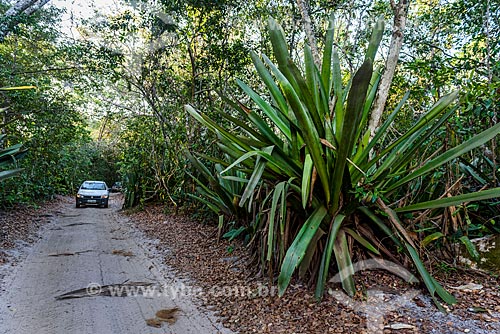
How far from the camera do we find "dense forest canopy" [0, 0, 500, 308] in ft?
9.20

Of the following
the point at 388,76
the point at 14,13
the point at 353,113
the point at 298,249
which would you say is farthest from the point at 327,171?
the point at 14,13

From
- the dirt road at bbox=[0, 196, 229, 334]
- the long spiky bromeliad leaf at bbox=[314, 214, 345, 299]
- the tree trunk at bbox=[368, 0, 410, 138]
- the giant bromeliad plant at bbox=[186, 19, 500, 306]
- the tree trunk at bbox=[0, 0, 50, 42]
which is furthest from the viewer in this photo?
the tree trunk at bbox=[0, 0, 50, 42]

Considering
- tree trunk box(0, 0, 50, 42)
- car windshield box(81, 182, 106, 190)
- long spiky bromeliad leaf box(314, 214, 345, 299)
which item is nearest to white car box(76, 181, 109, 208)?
car windshield box(81, 182, 106, 190)

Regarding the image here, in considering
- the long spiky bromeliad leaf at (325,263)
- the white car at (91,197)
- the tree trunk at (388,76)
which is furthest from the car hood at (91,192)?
the long spiky bromeliad leaf at (325,263)

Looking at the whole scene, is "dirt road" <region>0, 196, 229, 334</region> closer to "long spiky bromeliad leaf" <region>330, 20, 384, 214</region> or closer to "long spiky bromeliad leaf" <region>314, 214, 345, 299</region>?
"long spiky bromeliad leaf" <region>314, 214, 345, 299</region>

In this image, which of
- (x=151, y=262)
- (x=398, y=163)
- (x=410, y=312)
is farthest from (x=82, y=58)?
(x=410, y=312)

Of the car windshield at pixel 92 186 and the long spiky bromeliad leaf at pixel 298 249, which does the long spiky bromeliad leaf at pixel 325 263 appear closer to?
the long spiky bromeliad leaf at pixel 298 249

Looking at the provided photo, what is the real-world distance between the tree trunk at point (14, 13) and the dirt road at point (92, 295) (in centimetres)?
516

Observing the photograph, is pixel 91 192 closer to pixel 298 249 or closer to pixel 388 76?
pixel 388 76

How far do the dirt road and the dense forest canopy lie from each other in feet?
3.57

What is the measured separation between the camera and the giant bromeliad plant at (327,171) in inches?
102

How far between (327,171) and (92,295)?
2.60m

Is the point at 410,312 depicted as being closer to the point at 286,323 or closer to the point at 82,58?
the point at 286,323

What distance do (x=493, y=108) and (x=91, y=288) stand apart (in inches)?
168
